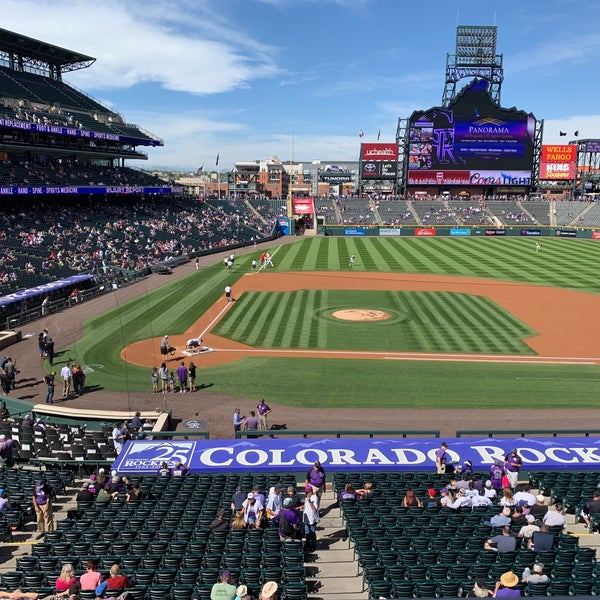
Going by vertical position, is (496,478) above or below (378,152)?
below

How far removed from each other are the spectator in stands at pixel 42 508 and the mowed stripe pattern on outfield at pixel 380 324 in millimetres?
18085

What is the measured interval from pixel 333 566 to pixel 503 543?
3.16m

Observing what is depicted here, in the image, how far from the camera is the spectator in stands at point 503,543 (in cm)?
945

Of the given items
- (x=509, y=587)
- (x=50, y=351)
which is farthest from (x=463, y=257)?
(x=509, y=587)

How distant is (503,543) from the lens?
9484 millimetres

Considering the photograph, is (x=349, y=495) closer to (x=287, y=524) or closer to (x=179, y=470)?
(x=287, y=524)

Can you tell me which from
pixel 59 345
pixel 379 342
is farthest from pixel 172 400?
pixel 379 342

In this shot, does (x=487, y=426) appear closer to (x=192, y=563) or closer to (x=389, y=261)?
(x=192, y=563)

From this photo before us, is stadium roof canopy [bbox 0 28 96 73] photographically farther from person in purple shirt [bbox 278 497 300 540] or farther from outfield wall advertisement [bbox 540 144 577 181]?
outfield wall advertisement [bbox 540 144 577 181]

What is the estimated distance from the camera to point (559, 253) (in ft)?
221

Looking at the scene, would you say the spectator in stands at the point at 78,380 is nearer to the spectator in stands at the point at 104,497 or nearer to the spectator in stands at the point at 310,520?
the spectator in stands at the point at 104,497

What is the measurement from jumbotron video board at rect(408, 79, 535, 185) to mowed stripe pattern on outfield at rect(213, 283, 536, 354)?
6109 cm

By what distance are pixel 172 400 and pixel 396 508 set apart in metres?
13.1

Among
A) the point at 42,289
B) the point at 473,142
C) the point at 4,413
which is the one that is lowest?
the point at 4,413
